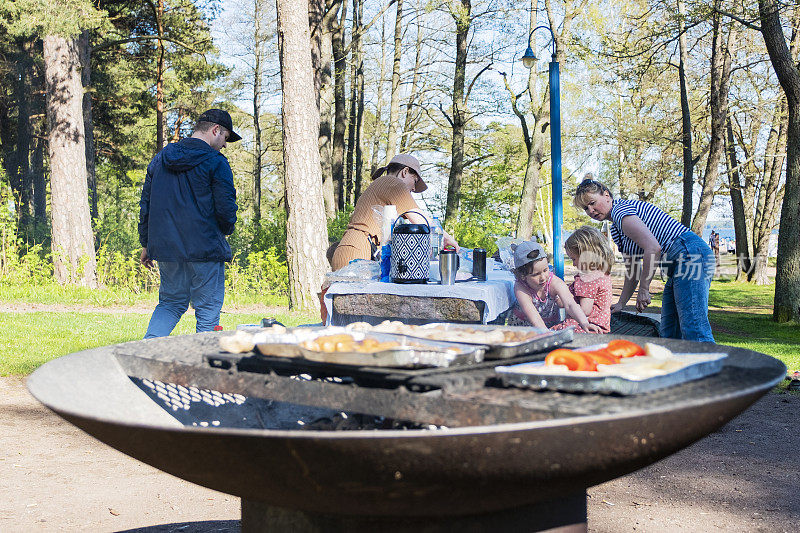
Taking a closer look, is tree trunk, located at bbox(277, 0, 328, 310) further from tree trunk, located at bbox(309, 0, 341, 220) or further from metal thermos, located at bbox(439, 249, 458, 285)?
metal thermos, located at bbox(439, 249, 458, 285)

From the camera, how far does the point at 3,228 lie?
1314cm

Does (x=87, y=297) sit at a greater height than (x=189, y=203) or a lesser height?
lesser

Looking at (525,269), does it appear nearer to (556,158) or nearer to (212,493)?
(212,493)

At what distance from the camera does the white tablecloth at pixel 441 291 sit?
3867 millimetres

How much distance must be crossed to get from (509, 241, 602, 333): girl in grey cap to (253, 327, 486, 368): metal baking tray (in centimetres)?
252

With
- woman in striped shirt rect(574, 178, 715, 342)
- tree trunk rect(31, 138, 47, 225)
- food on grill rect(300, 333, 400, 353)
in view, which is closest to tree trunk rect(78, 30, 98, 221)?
tree trunk rect(31, 138, 47, 225)

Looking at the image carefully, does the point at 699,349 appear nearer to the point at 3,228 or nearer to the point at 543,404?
the point at 543,404

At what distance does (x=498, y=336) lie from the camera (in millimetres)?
2197

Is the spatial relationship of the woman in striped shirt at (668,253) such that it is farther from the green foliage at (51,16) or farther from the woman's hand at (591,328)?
the green foliage at (51,16)

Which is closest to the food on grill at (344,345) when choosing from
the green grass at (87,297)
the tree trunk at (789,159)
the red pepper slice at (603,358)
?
the red pepper slice at (603,358)

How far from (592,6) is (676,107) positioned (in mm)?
9278

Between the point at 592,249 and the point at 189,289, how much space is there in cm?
295

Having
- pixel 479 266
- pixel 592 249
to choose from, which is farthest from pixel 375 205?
pixel 592 249

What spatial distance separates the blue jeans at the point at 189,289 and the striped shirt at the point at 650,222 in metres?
2.91
